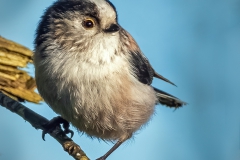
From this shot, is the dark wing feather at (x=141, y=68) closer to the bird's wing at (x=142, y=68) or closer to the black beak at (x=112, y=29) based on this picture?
the bird's wing at (x=142, y=68)

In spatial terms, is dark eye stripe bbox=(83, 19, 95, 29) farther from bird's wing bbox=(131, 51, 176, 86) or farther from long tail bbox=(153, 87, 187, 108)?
long tail bbox=(153, 87, 187, 108)

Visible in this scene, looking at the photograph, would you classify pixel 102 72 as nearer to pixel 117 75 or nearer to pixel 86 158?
pixel 117 75

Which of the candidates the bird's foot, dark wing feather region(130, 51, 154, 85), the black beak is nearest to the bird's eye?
the black beak

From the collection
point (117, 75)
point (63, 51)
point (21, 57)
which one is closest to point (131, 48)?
point (117, 75)

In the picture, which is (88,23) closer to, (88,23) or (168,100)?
(88,23)

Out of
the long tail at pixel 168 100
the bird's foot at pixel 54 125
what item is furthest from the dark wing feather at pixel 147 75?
the bird's foot at pixel 54 125

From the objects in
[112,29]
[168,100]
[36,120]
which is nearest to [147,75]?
[168,100]
